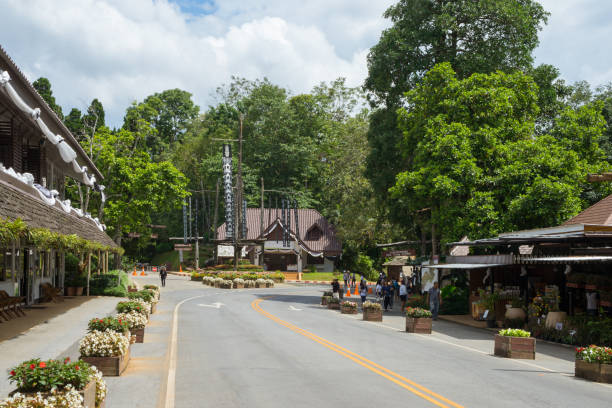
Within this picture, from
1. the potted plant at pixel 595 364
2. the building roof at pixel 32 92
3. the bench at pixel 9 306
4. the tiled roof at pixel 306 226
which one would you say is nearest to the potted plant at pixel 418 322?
the potted plant at pixel 595 364

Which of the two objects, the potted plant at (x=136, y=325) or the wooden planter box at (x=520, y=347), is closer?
the wooden planter box at (x=520, y=347)

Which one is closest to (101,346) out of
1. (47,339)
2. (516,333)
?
(47,339)

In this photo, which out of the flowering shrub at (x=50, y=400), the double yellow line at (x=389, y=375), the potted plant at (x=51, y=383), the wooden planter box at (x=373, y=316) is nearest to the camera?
the flowering shrub at (x=50, y=400)

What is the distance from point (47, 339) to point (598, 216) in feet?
67.3

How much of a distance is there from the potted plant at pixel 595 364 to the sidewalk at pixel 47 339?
12.0 m

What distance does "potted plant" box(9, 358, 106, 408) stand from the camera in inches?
303

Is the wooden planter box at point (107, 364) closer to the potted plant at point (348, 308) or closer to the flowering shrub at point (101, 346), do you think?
the flowering shrub at point (101, 346)

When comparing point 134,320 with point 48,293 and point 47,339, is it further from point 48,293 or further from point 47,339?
point 48,293

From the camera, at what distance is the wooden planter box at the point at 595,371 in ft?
46.8

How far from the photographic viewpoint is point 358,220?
227 feet

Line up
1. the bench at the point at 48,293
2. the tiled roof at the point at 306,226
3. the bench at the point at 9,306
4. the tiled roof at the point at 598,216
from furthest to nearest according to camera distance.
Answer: the tiled roof at the point at 306,226, the bench at the point at 48,293, the tiled roof at the point at 598,216, the bench at the point at 9,306

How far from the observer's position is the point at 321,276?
70.7m

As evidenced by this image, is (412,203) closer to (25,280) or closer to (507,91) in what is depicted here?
(507,91)

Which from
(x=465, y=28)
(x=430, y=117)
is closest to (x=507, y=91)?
(x=430, y=117)
